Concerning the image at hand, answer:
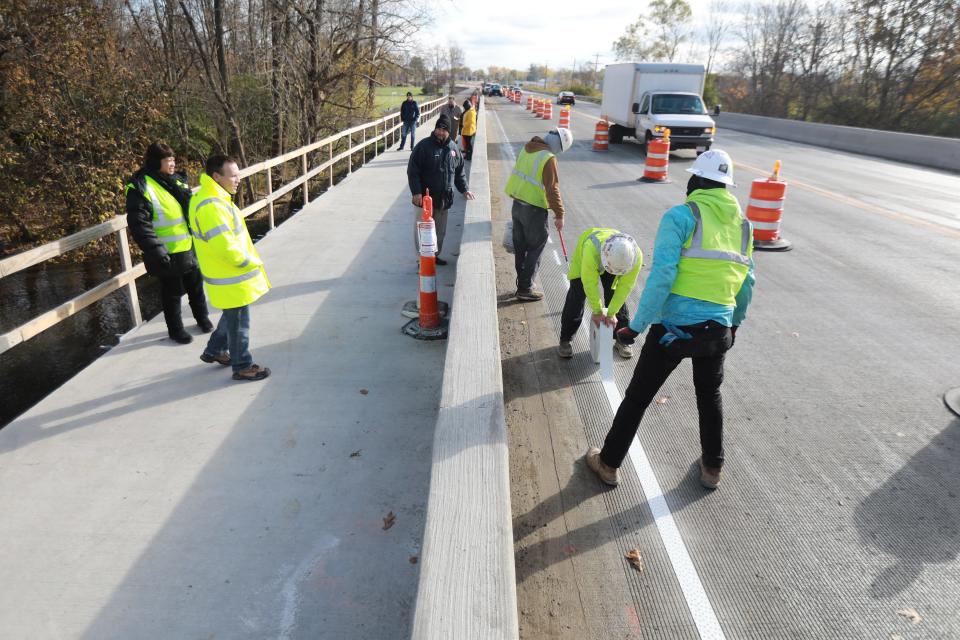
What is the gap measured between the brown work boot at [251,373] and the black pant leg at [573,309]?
8.52 feet

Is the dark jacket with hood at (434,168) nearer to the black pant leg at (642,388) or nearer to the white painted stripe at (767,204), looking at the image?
the black pant leg at (642,388)

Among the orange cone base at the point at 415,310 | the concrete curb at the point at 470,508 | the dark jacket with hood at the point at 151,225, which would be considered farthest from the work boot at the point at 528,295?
the dark jacket with hood at the point at 151,225

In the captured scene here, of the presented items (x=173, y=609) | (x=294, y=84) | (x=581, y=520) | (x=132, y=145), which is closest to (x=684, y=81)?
(x=294, y=84)

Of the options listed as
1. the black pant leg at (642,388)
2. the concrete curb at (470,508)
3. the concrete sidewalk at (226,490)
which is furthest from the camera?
the black pant leg at (642,388)

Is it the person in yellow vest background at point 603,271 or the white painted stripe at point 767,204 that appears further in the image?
the white painted stripe at point 767,204

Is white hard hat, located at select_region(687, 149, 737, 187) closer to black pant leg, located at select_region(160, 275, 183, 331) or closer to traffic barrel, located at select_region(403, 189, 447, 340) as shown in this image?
traffic barrel, located at select_region(403, 189, 447, 340)

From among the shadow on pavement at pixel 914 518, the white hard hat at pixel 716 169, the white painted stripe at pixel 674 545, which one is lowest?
the white painted stripe at pixel 674 545

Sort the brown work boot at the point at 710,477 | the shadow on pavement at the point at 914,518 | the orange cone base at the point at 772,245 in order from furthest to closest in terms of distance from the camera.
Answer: the orange cone base at the point at 772,245 < the brown work boot at the point at 710,477 < the shadow on pavement at the point at 914,518

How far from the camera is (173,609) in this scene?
2906 millimetres

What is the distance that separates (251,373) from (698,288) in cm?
344

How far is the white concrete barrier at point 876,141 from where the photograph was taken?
65.2 ft

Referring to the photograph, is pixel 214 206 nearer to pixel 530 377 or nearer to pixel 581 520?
pixel 530 377

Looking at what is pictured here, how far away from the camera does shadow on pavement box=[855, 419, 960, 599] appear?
10.8 feet

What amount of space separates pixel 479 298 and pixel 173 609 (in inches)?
128
